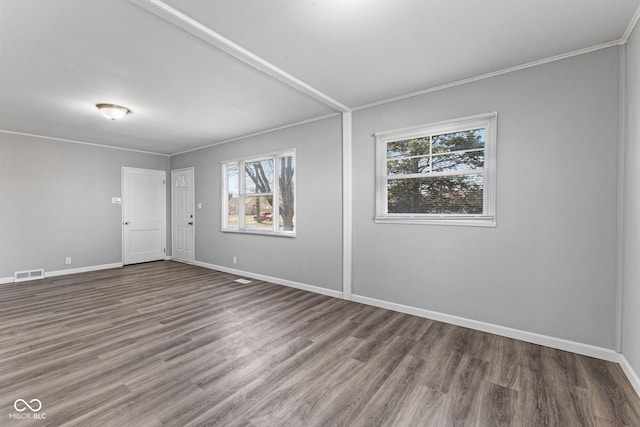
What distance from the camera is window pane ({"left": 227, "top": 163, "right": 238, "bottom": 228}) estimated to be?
5672 millimetres

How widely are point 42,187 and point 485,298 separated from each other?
23.7 feet

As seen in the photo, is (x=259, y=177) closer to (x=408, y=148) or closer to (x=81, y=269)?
(x=408, y=148)

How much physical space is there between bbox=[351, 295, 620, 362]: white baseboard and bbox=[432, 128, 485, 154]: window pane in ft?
6.03

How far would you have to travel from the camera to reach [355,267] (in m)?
3.88

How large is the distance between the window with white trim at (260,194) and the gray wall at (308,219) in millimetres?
152

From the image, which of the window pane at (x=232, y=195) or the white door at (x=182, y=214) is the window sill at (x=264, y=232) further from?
the white door at (x=182, y=214)

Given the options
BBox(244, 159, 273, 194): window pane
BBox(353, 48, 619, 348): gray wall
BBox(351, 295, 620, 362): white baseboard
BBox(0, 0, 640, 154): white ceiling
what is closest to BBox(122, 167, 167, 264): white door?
BBox(0, 0, 640, 154): white ceiling

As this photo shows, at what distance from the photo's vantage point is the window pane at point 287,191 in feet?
15.5

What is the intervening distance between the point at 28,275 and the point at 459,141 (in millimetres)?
7162

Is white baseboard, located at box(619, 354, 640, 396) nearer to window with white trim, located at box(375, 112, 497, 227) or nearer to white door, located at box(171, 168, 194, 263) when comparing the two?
window with white trim, located at box(375, 112, 497, 227)

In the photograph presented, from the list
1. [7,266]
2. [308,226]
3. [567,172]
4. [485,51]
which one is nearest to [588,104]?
[567,172]

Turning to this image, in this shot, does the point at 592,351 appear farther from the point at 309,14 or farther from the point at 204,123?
the point at 204,123

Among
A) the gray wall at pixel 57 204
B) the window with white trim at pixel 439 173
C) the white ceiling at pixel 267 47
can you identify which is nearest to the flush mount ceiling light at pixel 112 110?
the white ceiling at pixel 267 47

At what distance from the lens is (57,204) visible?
5.38 metres
